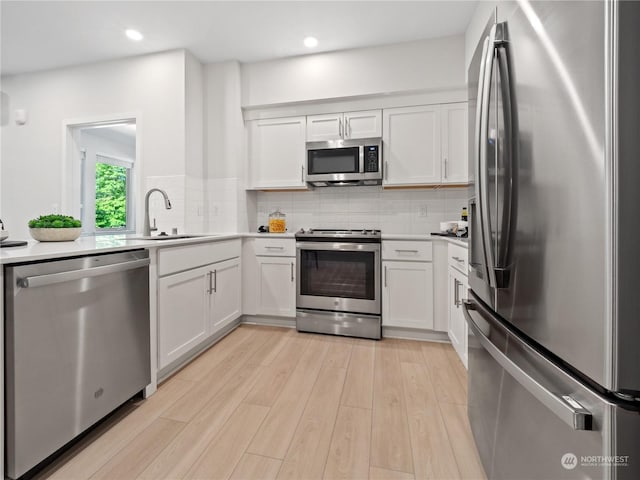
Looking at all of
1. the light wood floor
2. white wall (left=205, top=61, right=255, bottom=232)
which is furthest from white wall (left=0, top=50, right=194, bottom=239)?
the light wood floor

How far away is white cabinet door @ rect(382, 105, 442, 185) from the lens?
2.97 m

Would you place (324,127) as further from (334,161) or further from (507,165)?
(507,165)

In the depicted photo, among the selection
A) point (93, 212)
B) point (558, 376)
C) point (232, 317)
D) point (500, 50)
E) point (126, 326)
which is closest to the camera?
point (558, 376)

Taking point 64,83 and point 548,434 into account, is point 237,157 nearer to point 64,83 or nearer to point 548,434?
point 64,83

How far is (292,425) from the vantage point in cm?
156

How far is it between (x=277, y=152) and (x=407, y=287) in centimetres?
190

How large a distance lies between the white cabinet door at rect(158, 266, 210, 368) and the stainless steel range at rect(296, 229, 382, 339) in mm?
899

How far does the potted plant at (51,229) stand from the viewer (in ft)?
5.56

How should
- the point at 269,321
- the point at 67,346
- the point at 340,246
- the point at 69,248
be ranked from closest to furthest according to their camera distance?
the point at 67,346 → the point at 69,248 → the point at 340,246 → the point at 269,321

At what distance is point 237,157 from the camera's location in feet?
10.8

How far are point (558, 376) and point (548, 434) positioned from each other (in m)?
0.16

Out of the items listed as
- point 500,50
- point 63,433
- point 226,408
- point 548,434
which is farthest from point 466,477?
point 63,433

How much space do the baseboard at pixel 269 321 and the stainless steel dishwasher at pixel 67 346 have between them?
1.46 metres

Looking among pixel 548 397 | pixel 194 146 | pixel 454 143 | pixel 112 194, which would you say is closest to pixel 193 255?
pixel 194 146
